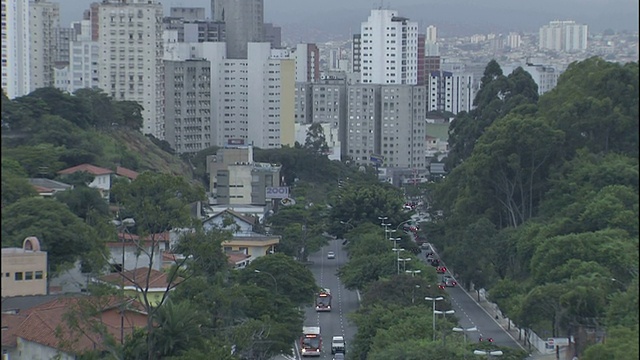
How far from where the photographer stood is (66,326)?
2181cm

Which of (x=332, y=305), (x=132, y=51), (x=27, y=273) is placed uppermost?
(x=132, y=51)

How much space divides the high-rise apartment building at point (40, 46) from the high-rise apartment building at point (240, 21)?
14.5 meters

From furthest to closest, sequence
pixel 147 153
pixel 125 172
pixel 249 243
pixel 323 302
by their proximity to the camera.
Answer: pixel 147 153 < pixel 125 172 < pixel 249 243 < pixel 323 302

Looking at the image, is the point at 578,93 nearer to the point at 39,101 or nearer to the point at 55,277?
the point at 39,101

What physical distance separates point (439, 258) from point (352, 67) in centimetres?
5012

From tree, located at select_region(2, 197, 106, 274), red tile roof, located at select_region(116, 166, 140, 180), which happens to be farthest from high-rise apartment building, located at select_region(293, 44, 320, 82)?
tree, located at select_region(2, 197, 106, 274)

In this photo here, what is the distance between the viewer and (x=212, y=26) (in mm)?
89125

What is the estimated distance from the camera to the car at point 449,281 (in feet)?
132

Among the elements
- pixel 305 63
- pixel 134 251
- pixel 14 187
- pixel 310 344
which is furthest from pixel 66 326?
pixel 305 63

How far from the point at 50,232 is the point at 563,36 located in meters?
70.8

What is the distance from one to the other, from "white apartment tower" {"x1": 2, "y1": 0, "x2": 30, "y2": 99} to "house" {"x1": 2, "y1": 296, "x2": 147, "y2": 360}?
133 ft

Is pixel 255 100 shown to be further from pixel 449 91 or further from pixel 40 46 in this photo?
pixel 449 91

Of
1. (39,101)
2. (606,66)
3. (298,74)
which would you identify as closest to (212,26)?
(298,74)

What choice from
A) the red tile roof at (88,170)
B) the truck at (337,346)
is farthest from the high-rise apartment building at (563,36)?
the truck at (337,346)
